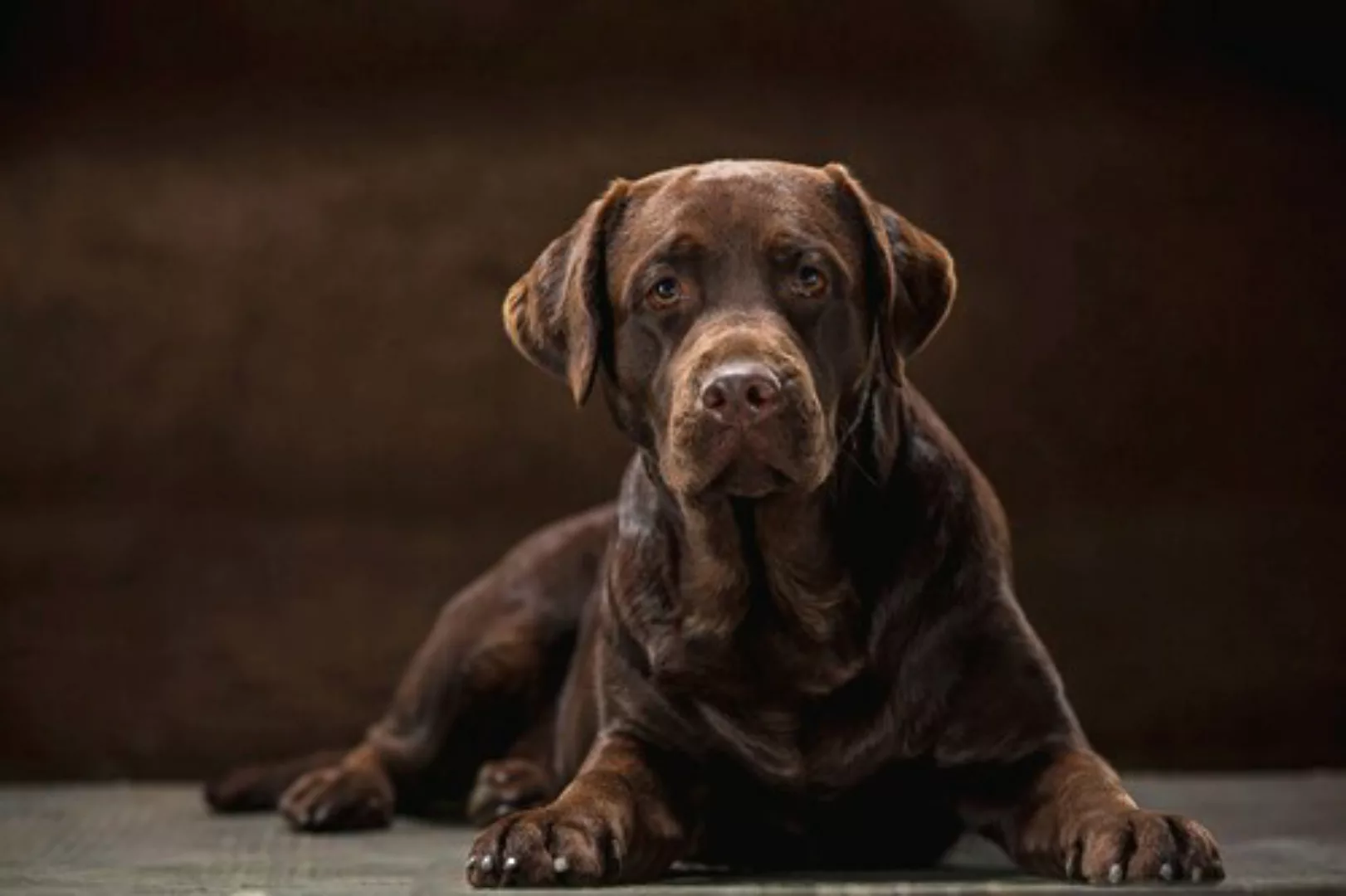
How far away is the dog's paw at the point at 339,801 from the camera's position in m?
4.11

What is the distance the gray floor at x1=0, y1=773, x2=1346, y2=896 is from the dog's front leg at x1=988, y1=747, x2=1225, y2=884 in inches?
2.0

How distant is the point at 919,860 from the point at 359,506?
2.10m

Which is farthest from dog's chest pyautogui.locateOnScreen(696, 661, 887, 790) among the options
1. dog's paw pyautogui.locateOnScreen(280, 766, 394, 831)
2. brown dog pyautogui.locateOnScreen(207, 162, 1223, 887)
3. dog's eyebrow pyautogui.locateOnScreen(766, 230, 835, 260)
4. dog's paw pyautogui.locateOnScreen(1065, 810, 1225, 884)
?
dog's paw pyautogui.locateOnScreen(280, 766, 394, 831)

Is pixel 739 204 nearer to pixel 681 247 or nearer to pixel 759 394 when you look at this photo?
pixel 681 247

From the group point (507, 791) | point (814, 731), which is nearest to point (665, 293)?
point (814, 731)

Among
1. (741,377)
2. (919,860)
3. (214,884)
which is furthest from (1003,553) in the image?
(214,884)

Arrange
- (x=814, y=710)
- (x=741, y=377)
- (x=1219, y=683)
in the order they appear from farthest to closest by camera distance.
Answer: (x=1219, y=683) < (x=814, y=710) < (x=741, y=377)

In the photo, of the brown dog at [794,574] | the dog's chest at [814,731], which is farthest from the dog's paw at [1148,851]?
the dog's chest at [814,731]

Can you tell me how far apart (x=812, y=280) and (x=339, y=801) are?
1499mm

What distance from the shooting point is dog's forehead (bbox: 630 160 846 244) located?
3.17 m

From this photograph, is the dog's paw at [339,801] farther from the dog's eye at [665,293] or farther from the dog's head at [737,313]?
the dog's eye at [665,293]

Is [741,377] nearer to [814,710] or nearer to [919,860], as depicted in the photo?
[814,710]

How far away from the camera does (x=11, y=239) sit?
5195mm

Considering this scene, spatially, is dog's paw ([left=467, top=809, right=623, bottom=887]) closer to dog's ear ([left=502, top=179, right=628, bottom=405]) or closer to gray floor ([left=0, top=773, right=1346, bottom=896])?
gray floor ([left=0, top=773, right=1346, bottom=896])
